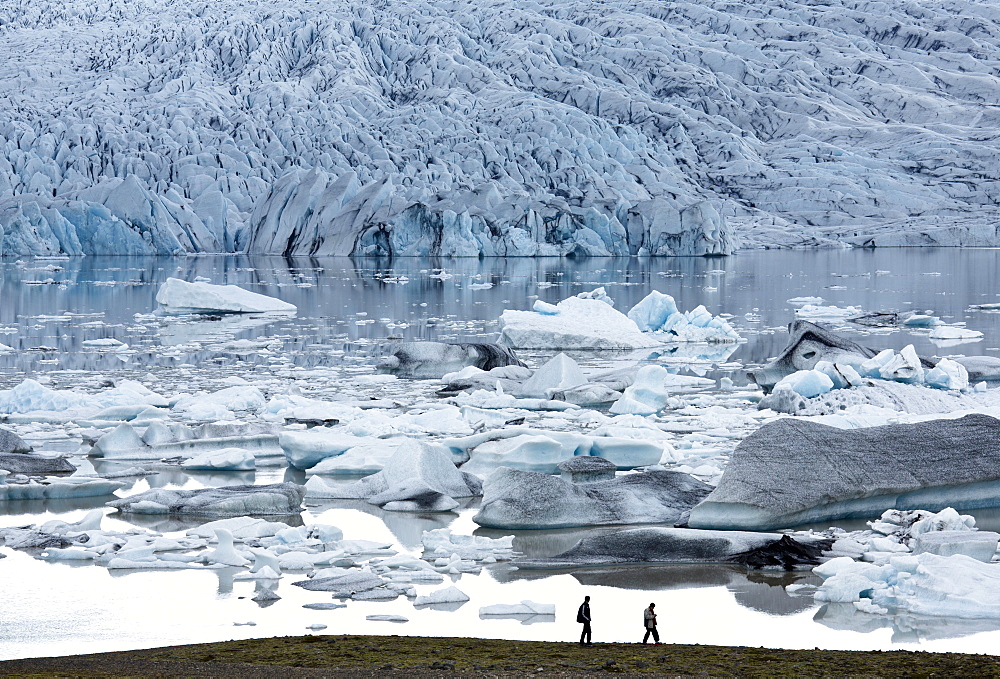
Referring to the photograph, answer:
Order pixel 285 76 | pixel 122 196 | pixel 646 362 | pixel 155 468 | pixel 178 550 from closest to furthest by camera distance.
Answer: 1. pixel 178 550
2. pixel 155 468
3. pixel 646 362
4. pixel 122 196
5. pixel 285 76

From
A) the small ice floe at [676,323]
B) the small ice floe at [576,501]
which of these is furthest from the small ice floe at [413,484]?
the small ice floe at [676,323]

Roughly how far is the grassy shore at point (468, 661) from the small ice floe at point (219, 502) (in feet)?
8.61

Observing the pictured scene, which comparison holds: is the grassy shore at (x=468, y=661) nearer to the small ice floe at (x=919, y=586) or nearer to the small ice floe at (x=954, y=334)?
the small ice floe at (x=919, y=586)

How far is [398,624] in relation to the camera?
5.35 meters

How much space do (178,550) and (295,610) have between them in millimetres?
1373

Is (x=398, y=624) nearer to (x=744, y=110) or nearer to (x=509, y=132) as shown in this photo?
(x=509, y=132)

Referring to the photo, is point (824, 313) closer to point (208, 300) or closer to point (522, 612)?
point (208, 300)

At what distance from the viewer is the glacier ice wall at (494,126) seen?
4184cm

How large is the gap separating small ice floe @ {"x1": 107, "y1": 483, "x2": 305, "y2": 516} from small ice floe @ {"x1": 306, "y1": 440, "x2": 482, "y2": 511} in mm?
454

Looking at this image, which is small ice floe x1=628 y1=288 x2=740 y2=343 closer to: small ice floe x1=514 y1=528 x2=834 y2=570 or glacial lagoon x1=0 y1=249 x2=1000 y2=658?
glacial lagoon x1=0 y1=249 x2=1000 y2=658

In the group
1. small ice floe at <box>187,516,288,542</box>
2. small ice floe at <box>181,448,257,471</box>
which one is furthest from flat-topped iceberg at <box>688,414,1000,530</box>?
small ice floe at <box>181,448,257,471</box>

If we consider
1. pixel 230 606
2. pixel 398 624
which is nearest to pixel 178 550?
pixel 230 606

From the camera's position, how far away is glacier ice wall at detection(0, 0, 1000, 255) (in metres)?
41.8

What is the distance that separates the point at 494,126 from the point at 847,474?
4915cm
